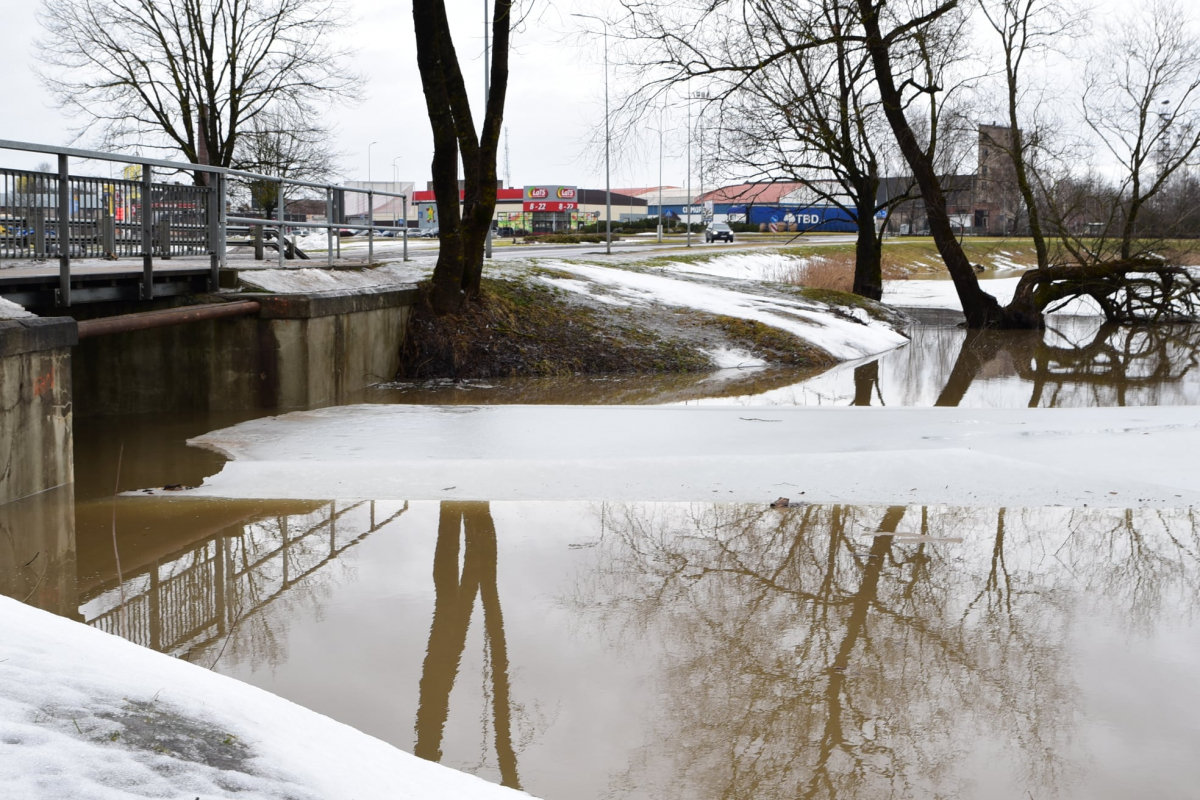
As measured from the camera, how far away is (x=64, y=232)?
384 inches

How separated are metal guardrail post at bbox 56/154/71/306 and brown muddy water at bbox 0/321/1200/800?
5.34 feet

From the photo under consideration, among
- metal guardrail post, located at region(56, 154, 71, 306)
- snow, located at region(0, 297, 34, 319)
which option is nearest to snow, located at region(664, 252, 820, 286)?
metal guardrail post, located at region(56, 154, 71, 306)

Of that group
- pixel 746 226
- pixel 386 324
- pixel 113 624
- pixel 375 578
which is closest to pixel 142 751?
pixel 113 624

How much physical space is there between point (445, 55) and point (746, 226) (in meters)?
72.1

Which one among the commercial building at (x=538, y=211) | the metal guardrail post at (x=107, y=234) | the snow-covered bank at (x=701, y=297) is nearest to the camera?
the metal guardrail post at (x=107, y=234)

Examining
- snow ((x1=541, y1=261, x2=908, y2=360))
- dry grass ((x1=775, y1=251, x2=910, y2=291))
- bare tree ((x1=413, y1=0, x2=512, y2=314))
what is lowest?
snow ((x1=541, y1=261, x2=908, y2=360))

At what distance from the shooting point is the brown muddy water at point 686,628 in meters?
4.43

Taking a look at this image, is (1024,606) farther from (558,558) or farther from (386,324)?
(386,324)

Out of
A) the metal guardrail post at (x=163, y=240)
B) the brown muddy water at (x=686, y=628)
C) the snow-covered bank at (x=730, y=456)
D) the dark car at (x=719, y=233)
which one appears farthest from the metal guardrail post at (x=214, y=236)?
the dark car at (x=719, y=233)

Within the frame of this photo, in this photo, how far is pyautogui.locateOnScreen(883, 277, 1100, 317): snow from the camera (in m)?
31.7

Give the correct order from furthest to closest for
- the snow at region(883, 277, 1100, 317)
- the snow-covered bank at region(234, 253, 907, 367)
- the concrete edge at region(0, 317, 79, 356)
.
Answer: the snow at region(883, 277, 1100, 317), the snow-covered bank at region(234, 253, 907, 367), the concrete edge at region(0, 317, 79, 356)

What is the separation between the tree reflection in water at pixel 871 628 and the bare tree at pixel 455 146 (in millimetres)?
9749

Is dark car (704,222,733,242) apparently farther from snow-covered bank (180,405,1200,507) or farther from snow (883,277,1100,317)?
snow-covered bank (180,405,1200,507)

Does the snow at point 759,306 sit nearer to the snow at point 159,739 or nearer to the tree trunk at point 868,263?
the tree trunk at point 868,263
